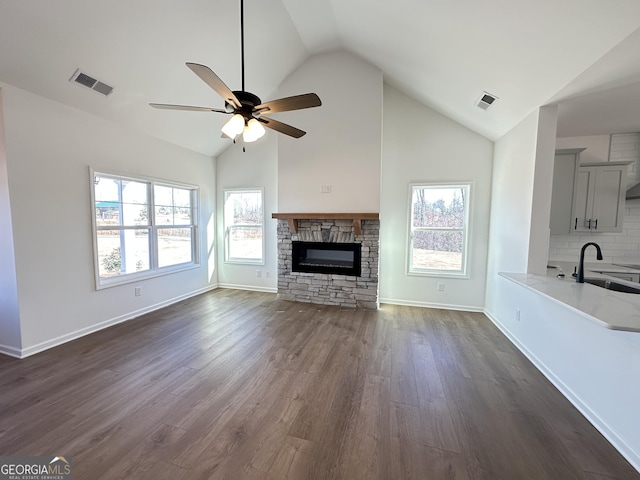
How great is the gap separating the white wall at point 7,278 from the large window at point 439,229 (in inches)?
196

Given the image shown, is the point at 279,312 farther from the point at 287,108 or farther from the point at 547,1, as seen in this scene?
the point at 547,1

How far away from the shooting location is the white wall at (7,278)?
2.59 m

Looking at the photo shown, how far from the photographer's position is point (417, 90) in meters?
3.89

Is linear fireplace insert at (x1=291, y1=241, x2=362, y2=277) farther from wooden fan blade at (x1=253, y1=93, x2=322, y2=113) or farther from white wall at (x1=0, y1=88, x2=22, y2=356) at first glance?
white wall at (x1=0, y1=88, x2=22, y2=356)

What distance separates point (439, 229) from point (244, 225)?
3.68m

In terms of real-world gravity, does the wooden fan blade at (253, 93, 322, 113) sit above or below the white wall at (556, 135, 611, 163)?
below

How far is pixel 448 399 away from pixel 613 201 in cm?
357

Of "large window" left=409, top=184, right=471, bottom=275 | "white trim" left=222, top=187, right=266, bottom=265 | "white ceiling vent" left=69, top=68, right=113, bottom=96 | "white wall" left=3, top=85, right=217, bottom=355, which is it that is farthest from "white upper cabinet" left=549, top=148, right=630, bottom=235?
"white wall" left=3, top=85, right=217, bottom=355

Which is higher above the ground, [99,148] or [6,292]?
[99,148]

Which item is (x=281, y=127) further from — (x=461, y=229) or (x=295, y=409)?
(x=461, y=229)

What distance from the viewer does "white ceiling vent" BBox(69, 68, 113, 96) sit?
9.06ft

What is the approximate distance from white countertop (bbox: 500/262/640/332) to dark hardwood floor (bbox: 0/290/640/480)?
88 centimetres

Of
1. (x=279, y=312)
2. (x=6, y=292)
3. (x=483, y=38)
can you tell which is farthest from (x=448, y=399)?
(x=6, y=292)

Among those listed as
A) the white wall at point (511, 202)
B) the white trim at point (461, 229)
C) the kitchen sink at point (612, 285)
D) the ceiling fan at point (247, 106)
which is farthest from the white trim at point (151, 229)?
the kitchen sink at point (612, 285)
